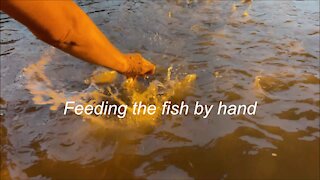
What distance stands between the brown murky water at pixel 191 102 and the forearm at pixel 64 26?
0.84m

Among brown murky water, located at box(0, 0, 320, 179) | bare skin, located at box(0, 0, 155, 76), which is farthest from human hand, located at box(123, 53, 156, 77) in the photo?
brown murky water, located at box(0, 0, 320, 179)

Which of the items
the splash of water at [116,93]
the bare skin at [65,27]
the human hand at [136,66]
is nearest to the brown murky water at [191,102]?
the splash of water at [116,93]

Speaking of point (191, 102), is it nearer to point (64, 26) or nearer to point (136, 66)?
point (136, 66)

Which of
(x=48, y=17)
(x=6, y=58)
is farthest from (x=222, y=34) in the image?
(x=48, y=17)

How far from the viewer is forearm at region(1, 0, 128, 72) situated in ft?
5.73

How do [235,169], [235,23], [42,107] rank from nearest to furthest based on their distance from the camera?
[235,169], [42,107], [235,23]

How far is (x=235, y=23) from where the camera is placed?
16.0 feet

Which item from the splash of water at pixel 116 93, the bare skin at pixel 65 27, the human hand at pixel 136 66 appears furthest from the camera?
the splash of water at pixel 116 93

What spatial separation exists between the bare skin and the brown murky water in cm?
80

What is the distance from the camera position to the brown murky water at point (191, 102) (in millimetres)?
2516

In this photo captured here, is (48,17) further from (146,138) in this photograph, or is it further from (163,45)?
(163,45)

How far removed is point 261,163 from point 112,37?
2.87 metres

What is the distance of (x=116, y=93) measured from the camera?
341 cm

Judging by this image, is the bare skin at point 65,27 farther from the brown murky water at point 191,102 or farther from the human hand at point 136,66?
the brown murky water at point 191,102
